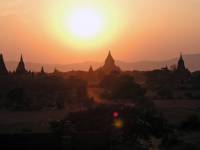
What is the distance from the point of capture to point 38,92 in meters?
63.1

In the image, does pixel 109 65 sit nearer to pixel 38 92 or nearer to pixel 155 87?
pixel 155 87

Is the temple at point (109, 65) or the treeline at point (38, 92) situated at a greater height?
the temple at point (109, 65)

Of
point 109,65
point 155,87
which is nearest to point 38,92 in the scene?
point 155,87

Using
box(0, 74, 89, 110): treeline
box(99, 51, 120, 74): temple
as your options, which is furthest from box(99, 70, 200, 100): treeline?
box(99, 51, 120, 74): temple

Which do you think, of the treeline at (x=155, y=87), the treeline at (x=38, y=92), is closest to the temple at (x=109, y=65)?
the treeline at (x=155, y=87)

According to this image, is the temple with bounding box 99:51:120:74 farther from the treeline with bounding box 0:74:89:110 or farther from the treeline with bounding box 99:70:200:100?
the treeline with bounding box 0:74:89:110

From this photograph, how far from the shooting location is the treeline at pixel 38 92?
175ft

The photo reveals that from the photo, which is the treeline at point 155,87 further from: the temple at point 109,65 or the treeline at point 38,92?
the temple at point 109,65

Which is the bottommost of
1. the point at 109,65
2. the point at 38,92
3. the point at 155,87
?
the point at 155,87

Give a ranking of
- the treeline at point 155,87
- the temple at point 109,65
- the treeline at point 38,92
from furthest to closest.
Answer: the temple at point 109,65, the treeline at point 155,87, the treeline at point 38,92

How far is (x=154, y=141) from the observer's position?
93.5 ft

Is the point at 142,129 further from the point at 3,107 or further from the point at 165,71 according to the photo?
the point at 165,71

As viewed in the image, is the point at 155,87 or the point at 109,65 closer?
the point at 155,87

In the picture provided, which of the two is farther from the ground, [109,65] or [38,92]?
[109,65]
